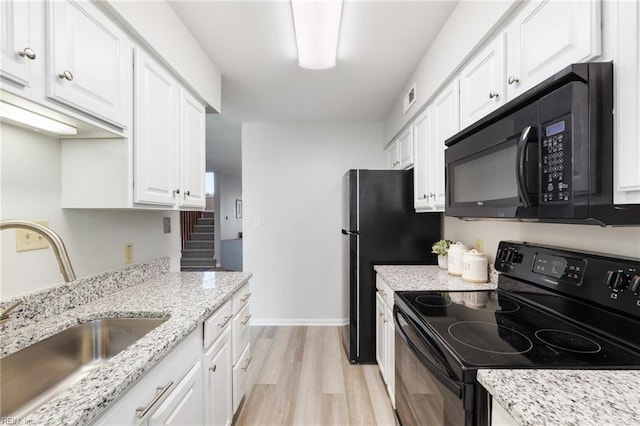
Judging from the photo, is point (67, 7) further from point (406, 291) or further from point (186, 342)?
point (406, 291)

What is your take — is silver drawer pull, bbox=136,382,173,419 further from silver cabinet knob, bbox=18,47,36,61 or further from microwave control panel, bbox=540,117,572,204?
microwave control panel, bbox=540,117,572,204

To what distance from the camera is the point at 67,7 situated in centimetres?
99

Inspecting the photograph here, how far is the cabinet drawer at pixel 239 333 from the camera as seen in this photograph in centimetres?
172

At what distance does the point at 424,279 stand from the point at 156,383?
1533 mm

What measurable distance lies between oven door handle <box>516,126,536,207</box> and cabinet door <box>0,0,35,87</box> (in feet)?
4.92

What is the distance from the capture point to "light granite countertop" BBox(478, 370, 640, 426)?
576 mm

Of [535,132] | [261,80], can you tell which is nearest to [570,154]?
[535,132]

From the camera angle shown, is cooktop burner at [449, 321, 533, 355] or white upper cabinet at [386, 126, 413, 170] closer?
cooktop burner at [449, 321, 533, 355]

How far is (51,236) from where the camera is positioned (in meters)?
1.00

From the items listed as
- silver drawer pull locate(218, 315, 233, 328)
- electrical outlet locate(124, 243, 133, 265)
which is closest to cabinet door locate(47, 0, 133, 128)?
electrical outlet locate(124, 243, 133, 265)

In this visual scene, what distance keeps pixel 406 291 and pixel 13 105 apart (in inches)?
69.9

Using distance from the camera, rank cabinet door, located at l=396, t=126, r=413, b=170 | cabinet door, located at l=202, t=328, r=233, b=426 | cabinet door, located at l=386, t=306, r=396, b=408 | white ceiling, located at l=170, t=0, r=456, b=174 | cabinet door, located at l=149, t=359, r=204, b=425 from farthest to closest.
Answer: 1. cabinet door, located at l=396, t=126, r=413, b=170
2. cabinet door, located at l=386, t=306, r=396, b=408
3. white ceiling, located at l=170, t=0, r=456, b=174
4. cabinet door, located at l=202, t=328, r=233, b=426
5. cabinet door, located at l=149, t=359, r=204, b=425

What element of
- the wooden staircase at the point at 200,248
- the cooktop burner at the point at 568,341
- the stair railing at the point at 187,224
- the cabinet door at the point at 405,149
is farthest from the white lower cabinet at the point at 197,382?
the stair railing at the point at 187,224

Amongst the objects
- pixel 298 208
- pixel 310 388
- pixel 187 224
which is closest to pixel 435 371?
pixel 310 388
